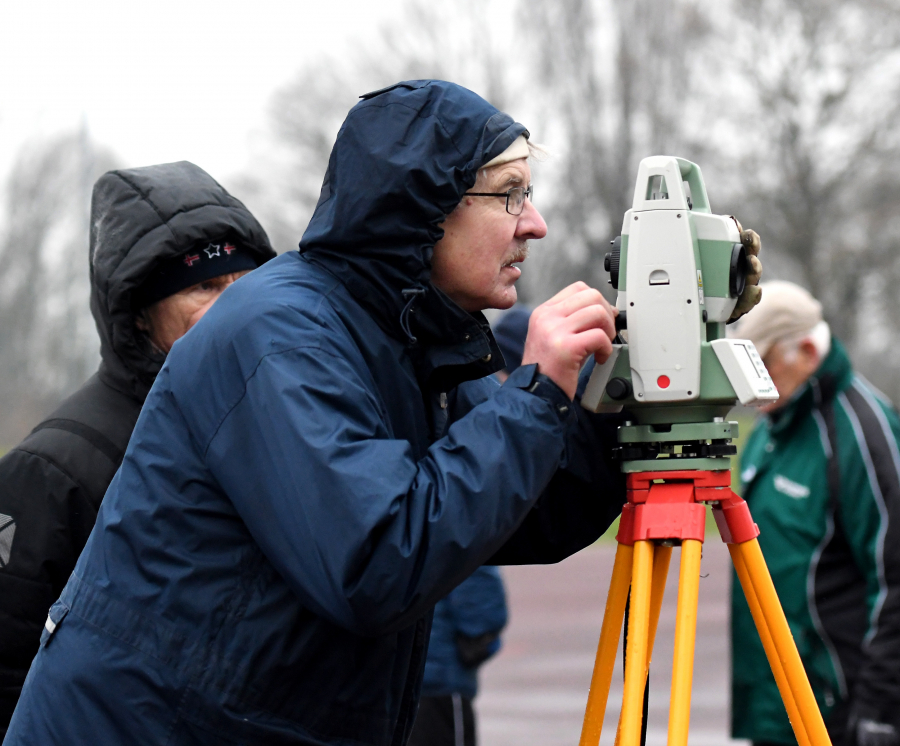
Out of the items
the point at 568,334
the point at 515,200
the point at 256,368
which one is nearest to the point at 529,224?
the point at 515,200

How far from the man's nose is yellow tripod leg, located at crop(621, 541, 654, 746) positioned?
61 centimetres

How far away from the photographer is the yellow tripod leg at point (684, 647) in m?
1.98

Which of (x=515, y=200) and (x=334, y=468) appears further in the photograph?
(x=515, y=200)

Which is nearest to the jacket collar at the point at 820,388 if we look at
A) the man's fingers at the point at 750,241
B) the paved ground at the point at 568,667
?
the paved ground at the point at 568,667

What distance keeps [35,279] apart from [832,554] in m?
6.76

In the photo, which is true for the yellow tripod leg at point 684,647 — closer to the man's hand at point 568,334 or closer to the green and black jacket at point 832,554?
the man's hand at point 568,334

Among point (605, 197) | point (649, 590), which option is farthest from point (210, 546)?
point (605, 197)

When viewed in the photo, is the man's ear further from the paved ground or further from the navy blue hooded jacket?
the navy blue hooded jacket

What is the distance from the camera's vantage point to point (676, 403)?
2203 mm

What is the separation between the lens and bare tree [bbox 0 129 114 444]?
7.90 meters

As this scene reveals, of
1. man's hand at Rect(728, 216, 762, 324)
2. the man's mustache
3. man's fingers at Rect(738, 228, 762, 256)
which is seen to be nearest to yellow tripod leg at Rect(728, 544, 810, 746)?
man's hand at Rect(728, 216, 762, 324)

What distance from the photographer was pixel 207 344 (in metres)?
1.90

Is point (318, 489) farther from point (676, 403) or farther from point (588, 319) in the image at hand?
point (676, 403)

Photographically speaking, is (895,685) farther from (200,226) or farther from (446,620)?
(200,226)
